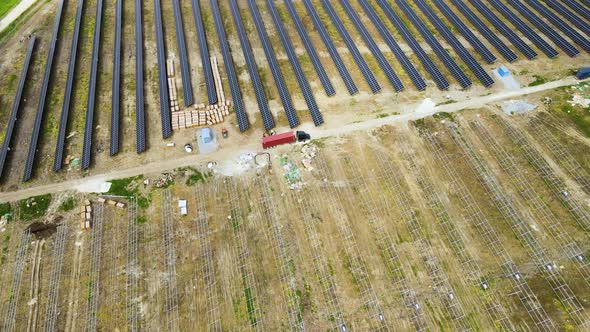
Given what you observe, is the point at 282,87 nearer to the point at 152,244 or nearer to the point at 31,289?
the point at 152,244

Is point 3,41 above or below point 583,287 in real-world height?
above

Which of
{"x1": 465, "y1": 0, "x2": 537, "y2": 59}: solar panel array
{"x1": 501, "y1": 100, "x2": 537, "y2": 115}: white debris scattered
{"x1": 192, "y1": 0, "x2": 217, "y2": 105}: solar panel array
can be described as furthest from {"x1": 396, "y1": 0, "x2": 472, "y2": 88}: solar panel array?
{"x1": 192, "y1": 0, "x2": 217, "y2": 105}: solar panel array

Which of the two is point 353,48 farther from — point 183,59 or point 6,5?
point 6,5

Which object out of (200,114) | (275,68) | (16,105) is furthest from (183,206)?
(16,105)

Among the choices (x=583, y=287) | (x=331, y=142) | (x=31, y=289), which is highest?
(x=331, y=142)

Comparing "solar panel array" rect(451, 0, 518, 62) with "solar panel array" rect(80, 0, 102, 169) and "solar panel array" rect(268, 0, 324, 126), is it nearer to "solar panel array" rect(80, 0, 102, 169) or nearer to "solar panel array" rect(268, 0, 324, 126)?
"solar panel array" rect(268, 0, 324, 126)

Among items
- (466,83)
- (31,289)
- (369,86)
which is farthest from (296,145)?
(31,289)

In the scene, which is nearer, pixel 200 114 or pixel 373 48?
pixel 200 114
